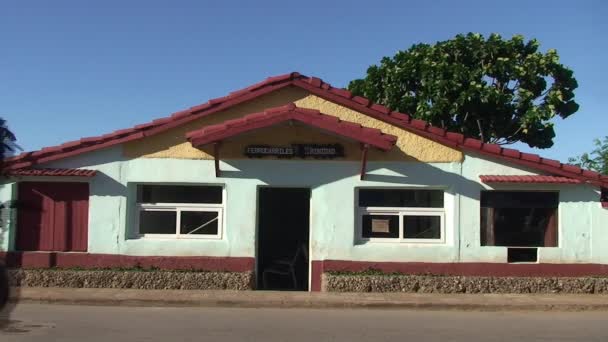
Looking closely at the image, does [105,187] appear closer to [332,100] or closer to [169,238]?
[169,238]

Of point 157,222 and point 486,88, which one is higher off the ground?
point 486,88

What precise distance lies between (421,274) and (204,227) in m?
4.72

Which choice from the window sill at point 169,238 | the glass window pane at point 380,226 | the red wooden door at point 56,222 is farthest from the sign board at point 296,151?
the red wooden door at point 56,222

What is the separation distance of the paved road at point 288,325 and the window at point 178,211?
2609mm

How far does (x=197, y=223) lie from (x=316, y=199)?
2637 millimetres

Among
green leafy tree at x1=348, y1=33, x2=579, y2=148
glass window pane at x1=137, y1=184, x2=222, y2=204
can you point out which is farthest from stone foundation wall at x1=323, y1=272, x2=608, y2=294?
green leafy tree at x1=348, y1=33, x2=579, y2=148

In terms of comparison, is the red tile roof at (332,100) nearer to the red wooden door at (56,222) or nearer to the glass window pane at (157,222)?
A: the red wooden door at (56,222)

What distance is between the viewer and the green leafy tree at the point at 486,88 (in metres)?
20.3

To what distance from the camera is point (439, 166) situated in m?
12.9

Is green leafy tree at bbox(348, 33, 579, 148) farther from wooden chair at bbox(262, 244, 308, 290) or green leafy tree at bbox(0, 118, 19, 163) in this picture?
green leafy tree at bbox(0, 118, 19, 163)

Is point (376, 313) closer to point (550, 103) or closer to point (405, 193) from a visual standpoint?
point (405, 193)

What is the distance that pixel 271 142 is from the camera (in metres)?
12.9

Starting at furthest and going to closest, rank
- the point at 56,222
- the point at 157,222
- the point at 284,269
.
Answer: the point at 284,269
the point at 157,222
the point at 56,222

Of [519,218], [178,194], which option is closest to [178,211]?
[178,194]
